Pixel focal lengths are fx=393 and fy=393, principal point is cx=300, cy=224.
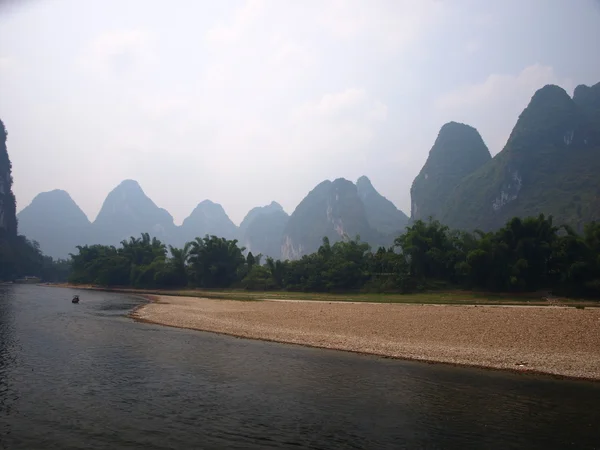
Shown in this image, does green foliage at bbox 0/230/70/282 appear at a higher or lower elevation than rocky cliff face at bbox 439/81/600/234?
lower

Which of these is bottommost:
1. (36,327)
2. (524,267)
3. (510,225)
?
(36,327)

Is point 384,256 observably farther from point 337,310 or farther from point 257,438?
point 257,438

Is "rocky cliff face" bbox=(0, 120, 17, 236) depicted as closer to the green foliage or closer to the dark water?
the green foliage

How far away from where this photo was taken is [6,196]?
5960 inches

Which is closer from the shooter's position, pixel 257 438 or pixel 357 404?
pixel 257 438

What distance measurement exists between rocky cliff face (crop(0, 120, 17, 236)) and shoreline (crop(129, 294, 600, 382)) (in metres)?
150

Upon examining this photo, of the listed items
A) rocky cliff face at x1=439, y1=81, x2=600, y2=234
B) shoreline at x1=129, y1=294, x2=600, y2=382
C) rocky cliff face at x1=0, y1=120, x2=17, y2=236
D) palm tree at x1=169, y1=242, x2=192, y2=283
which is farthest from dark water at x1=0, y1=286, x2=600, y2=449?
rocky cliff face at x1=0, y1=120, x2=17, y2=236

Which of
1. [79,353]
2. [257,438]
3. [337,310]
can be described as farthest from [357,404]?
[337,310]

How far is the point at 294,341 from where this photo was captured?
23.0 m

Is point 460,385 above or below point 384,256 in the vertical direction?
below

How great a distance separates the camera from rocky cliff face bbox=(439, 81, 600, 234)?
431 ft

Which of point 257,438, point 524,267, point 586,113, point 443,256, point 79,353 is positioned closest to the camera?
point 257,438

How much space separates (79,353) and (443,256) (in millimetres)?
43992

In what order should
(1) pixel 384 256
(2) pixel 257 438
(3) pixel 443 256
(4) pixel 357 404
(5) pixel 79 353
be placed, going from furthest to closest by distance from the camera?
(1) pixel 384 256, (3) pixel 443 256, (5) pixel 79 353, (4) pixel 357 404, (2) pixel 257 438
